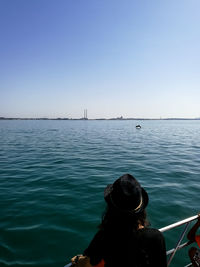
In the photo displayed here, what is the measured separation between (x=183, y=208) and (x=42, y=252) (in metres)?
4.80

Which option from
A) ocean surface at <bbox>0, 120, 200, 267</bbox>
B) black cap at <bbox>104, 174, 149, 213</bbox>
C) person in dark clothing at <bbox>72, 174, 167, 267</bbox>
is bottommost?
ocean surface at <bbox>0, 120, 200, 267</bbox>

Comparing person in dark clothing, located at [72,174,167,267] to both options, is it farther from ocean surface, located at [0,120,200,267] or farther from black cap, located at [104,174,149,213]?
ocean surface, located at [0,120,200,267]

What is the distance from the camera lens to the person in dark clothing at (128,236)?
4.92 ft

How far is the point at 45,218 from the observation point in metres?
5.03

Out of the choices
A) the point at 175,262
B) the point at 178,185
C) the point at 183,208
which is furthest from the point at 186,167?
the point at 175,262

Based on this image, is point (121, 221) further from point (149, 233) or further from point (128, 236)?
point (149, 233)

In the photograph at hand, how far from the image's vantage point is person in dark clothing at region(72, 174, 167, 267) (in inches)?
59.0

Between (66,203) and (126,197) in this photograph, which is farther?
(66,203)

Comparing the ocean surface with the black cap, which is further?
the ocean surface

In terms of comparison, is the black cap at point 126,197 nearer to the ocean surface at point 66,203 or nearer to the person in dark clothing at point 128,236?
the person in dark clothing at point 128,236

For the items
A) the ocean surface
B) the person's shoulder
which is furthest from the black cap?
the ocean surface

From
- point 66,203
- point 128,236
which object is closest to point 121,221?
point 128,236

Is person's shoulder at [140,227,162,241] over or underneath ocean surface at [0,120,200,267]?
over

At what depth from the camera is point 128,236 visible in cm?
151
